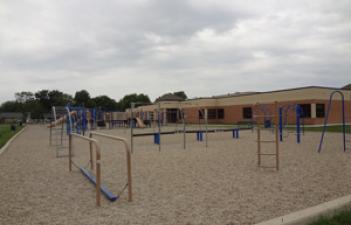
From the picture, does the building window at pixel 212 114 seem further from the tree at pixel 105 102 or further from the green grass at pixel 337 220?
the tree at pixel 105 102

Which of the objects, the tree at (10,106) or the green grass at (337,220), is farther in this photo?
the tree at (10,106)

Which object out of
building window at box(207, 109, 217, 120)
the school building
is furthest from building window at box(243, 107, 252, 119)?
building window at box(207, 109, 217, 120)

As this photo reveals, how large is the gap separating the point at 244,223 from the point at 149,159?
5.95 m

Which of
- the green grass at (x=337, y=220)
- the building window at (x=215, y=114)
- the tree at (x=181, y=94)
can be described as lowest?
the green grass at (x=337, y=220)

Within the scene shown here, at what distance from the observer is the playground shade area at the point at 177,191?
4.12 m

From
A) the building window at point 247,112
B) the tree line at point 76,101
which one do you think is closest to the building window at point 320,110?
the building window at point 247,112

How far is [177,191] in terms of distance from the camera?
5.43m

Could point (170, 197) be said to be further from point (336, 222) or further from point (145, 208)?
point (336, 222)

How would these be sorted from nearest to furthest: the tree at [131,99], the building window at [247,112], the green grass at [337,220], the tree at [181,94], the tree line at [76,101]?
the green grass at [337,220], the building window at [247,112], the tree line at [76,101], the tree at [131,99], the tree at [181,94]

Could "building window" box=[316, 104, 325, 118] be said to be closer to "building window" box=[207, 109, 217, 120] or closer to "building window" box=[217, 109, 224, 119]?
"building window" box=[217, 109, 224, 119]

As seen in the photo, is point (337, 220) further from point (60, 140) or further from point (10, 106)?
point (10, 106)

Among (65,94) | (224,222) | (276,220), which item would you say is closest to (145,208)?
(224,222)

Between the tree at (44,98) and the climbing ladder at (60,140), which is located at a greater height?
the tree at (44,98)

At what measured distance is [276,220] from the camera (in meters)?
3.70
